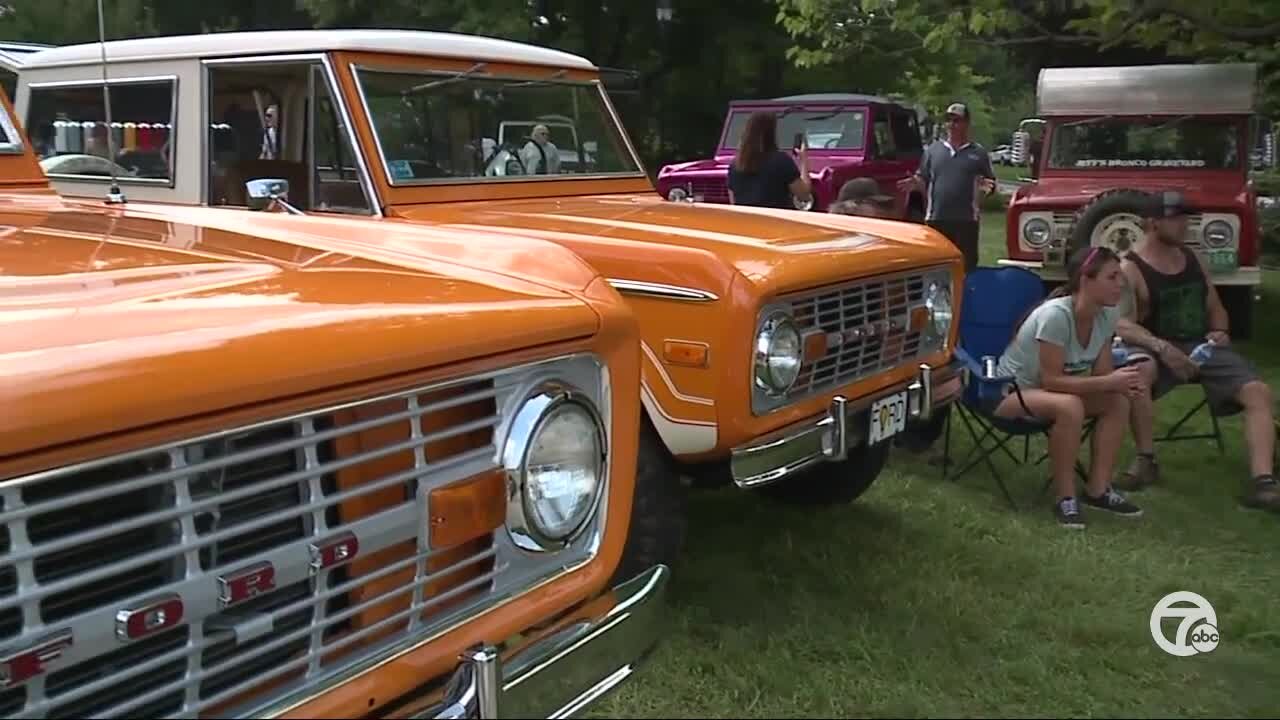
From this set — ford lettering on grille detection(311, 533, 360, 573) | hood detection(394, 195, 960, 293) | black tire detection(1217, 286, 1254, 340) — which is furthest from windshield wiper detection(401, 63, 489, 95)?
black tire detection(1217, 286, 1254, 340)

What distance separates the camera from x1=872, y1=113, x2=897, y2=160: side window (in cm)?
1304

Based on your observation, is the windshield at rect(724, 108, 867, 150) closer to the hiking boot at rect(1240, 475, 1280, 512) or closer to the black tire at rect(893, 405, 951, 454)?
the black tire at rect(893, 405, 951, 454)

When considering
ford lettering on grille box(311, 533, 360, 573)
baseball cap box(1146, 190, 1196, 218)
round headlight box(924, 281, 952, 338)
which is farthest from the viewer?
baseball cap box(1146, 190, 1196, 218)

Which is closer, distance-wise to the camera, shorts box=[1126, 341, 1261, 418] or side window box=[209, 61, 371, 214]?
side window box=[209, 61, 371, 214]

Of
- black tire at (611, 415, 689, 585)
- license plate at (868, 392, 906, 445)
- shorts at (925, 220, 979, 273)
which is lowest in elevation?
black tire at (611, 415, 689, 585)

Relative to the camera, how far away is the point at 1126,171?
960 centimetres

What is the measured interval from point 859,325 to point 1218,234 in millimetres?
5927

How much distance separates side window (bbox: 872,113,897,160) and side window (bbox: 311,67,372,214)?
9.50m

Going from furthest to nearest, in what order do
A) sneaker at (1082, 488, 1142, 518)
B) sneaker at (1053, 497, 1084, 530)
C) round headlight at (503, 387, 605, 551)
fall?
sneaker at (1082, 488, 1142, 518)
sneaker at (1053, 497, 1084, 530)
round headlight at (503, 387, 605, 551)

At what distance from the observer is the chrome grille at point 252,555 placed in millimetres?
1302

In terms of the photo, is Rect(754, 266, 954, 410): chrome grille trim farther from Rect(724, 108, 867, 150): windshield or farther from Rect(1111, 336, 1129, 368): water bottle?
Rect(724, 108, 867, 150): windshield

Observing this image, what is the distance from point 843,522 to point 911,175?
31.5ft

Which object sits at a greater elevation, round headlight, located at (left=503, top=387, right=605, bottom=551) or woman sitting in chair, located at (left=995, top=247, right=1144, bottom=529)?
round headlight, located at (left=503, top=387, right=605, bottom=551)

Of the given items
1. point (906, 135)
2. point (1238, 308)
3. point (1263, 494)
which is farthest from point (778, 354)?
point (906, 135)
